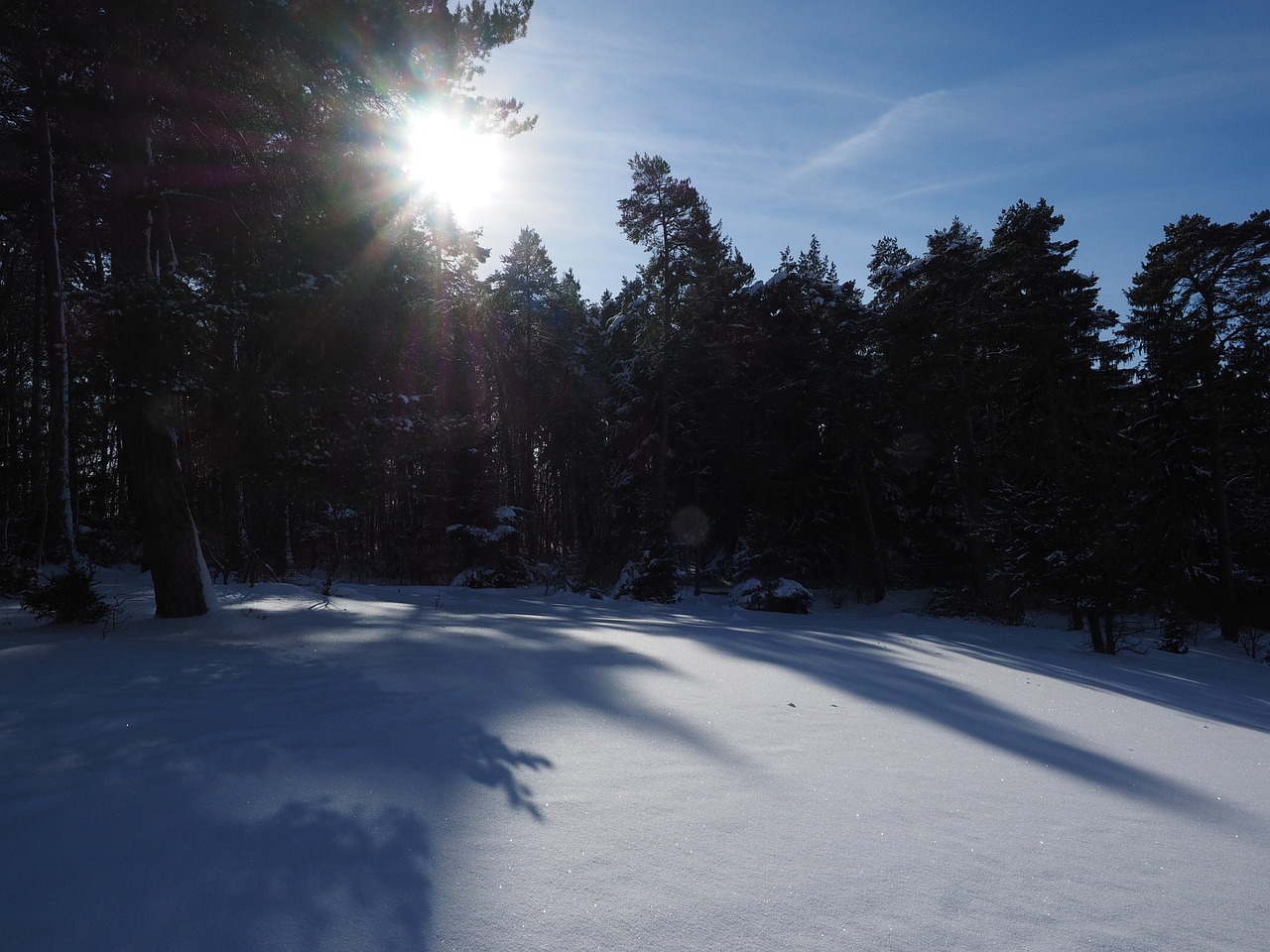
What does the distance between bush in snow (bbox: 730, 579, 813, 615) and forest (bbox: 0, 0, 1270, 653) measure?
1949 mm

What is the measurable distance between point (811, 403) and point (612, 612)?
1333 cm

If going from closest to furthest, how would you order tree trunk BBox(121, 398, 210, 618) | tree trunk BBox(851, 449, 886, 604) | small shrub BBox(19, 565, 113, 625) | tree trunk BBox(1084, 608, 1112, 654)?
small shrub BBox(19, 565, 113, 625), tree trunk BBox(121, 398, 210, 618), tree trunk BBox(1084, 608, 1112, 654), tree trunk BBox(851, 449, 886, 604)

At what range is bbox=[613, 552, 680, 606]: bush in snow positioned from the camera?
17.7 m

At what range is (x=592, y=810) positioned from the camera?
267cm

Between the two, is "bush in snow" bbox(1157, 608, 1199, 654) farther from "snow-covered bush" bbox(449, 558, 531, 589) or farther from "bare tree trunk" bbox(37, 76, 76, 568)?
"bare tree trunk" bbox(37, 76, 76, 568)

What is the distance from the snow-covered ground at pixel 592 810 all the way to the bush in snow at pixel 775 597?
12.1m

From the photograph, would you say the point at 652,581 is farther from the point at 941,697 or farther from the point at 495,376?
the point at 495,376

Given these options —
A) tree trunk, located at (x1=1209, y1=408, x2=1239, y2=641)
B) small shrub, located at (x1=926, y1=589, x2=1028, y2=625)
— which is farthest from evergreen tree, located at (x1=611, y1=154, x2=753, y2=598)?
tree trunk, located at (x1=1209, y1=408, x2=1239, y2=641)

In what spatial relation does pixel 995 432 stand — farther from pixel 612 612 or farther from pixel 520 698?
pixel 520 698

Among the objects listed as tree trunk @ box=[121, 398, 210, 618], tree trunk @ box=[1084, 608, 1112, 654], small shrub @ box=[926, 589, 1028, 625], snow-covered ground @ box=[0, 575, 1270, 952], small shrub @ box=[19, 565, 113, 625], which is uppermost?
tree trunk @ box=[121, 398, 210, 618]

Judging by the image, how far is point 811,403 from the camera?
22797 millimetres

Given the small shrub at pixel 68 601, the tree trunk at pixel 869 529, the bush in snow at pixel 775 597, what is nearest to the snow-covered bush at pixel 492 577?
the bush in snow at pixel 775 597

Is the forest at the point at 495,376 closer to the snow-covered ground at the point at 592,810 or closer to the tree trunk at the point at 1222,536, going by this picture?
the tree trunk at the point at 1222,536

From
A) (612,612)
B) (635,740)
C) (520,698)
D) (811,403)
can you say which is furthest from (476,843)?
(811,403)
